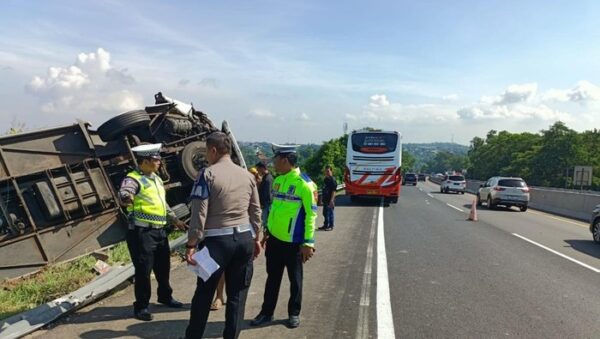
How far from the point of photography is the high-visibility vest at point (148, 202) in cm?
520

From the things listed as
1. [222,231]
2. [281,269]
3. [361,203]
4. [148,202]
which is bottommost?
[361,203]

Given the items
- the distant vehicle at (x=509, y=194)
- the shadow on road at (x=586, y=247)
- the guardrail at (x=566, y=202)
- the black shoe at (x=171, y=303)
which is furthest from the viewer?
the distant vehicle at (x=509, y=194)

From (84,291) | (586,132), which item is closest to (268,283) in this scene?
(84,291)

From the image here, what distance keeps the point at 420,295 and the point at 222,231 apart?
11.1 ft

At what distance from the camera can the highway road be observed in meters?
4.94

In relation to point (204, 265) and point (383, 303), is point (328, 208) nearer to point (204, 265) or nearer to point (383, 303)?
point (383, 303)

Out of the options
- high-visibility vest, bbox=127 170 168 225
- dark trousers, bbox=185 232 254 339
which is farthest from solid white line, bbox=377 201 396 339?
high-visibility vest, bbox=127 170 168 225

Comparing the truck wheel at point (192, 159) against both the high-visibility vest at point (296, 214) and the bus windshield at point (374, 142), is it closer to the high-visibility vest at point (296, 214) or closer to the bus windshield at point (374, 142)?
the high-visibility vest at point (296, 214)

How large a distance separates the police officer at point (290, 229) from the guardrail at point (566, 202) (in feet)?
58.5

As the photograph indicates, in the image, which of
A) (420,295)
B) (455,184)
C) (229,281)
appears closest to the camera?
(229,281)

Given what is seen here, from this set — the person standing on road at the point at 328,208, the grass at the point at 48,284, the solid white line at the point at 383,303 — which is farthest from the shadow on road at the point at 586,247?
the grass at the point at 48,284

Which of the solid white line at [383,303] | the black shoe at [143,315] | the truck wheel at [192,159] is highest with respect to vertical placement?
the truck wheel at [192,159]

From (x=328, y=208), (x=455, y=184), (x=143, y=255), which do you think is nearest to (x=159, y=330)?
(x=143, y=255)

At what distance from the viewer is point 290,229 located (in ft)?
16.4
